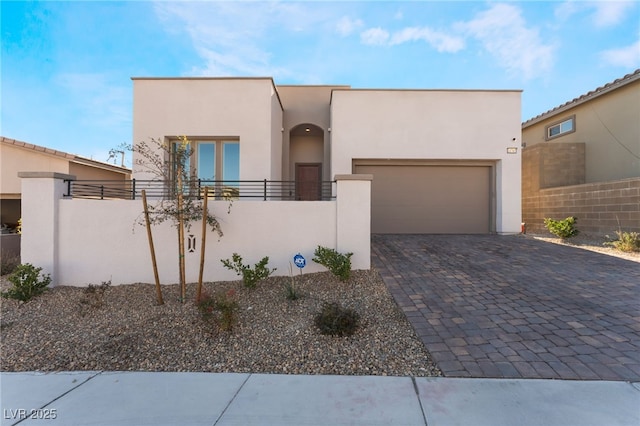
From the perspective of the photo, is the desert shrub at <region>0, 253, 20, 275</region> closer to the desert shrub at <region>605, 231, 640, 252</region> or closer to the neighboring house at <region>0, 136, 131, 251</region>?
the neighboring house at <region>0, 136, 131, 251</region>

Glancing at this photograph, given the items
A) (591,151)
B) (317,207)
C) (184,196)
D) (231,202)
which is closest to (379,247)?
(317,207)

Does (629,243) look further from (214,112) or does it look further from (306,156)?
(214,112)

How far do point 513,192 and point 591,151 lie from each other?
6.03m

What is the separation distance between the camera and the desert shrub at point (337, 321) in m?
4.01

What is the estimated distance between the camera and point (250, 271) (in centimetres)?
565

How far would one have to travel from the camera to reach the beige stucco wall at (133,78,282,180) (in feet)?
30.7

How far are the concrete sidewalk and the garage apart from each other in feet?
25.8

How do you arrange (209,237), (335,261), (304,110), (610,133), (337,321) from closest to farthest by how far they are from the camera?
(337,321) → (335,261) → (209,237) → (304,110) → (610,133)

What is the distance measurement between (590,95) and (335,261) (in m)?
14.5

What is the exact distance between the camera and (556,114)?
14586mm

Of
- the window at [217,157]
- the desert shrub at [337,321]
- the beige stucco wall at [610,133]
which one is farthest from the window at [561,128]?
the desert shrub at [337,321]

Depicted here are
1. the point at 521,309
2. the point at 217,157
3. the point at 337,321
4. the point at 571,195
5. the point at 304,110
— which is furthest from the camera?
the point at 304,110

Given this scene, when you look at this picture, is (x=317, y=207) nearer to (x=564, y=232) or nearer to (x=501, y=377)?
(x=501, y=377)

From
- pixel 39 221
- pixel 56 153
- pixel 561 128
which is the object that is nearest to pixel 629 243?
pixel 561 128
